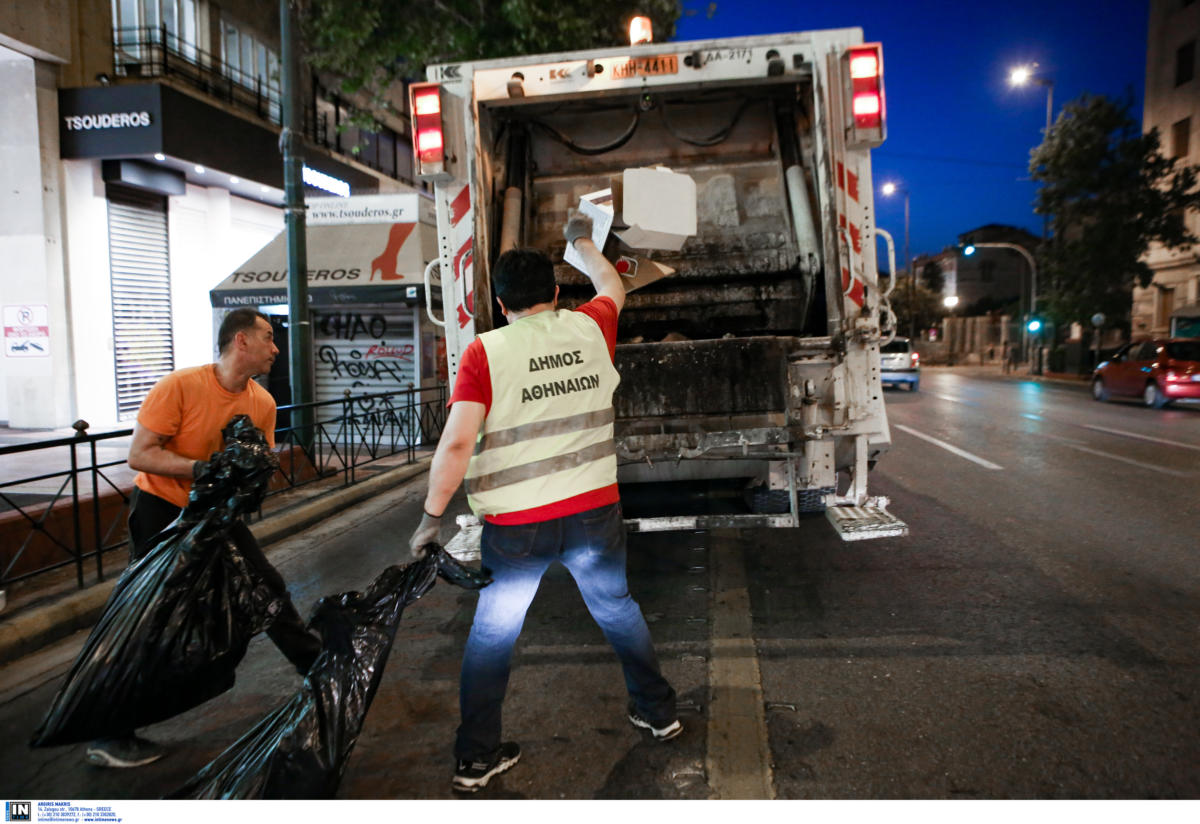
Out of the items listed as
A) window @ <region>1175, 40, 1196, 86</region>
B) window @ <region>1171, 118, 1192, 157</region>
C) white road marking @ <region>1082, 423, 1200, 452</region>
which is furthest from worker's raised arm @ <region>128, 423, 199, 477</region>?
window @ <region>1175, 40, 1196, 86</region>

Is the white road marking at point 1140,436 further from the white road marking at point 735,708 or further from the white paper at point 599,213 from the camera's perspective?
the white paper at point 599,213

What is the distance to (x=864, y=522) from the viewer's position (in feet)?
13.1

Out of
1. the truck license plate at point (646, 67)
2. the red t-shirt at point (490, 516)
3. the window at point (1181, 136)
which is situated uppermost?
the window at point (1181, 136)

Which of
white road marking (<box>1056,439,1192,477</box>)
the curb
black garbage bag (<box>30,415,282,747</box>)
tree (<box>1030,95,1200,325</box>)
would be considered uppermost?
tree (<box>1030,95,1200,325</box>)

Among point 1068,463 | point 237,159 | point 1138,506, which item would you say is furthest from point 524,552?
point 237,159

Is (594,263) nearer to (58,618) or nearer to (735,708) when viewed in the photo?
(735,708)

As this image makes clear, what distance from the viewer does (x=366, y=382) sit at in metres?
11.6

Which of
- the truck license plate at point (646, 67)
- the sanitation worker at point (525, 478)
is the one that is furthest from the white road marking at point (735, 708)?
the truck license plate at point (646, 67)

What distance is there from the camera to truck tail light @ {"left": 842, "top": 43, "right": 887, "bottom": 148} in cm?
404

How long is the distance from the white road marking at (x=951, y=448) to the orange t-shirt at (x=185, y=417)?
7.84 metres

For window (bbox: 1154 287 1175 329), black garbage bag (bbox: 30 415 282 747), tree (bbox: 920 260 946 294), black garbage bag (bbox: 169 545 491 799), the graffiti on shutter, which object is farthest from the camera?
tree (bbox: 920 260 946 294)

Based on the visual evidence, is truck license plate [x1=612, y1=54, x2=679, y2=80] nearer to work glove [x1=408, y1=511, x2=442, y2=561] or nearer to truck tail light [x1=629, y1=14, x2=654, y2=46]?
truck tail light [x1=629, y1=14, x2=654, y2=46]

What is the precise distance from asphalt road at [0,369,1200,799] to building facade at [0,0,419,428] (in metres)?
8.40

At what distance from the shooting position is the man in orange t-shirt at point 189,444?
2.89m
